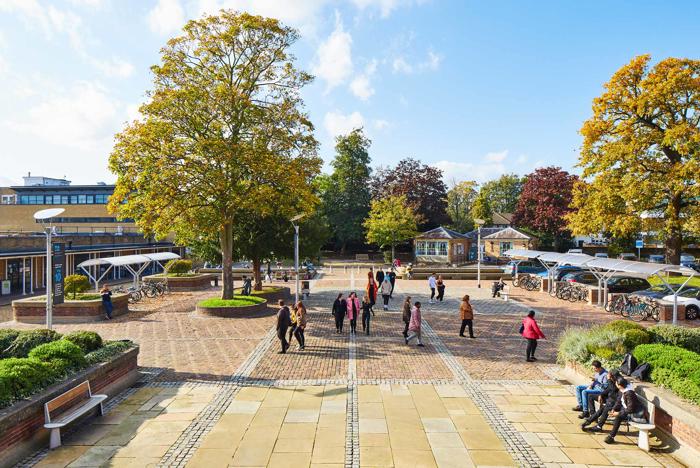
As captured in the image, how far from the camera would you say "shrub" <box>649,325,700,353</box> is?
1062 cm

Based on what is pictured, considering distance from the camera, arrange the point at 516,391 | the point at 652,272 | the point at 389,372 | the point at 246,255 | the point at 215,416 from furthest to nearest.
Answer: the point at 246,255, the point at 652,272, the point at 389,372, the point at 516,391, the point at 215,416

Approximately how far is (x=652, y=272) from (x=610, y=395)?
11.3 meters

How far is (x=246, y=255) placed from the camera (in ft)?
78.7

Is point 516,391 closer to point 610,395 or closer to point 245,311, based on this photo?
point 610,395

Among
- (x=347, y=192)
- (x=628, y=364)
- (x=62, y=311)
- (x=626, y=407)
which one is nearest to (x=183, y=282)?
(x=62, y=311)

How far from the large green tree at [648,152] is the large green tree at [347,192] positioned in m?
36.2

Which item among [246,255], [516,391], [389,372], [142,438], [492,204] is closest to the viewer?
[142,438]

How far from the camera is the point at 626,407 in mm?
7926

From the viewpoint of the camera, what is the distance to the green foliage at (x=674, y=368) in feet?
25.5

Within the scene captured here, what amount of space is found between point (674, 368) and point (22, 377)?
1144cm

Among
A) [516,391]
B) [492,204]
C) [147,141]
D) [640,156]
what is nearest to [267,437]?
[516,391]

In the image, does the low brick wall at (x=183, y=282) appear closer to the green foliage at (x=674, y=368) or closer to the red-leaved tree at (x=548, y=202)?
the green foliage at (x=674, y=368)

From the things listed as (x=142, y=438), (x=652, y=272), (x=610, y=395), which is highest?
(x=652, y=272)

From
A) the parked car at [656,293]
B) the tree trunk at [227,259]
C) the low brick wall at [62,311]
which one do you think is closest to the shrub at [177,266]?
the tree trunk at [227,259]
